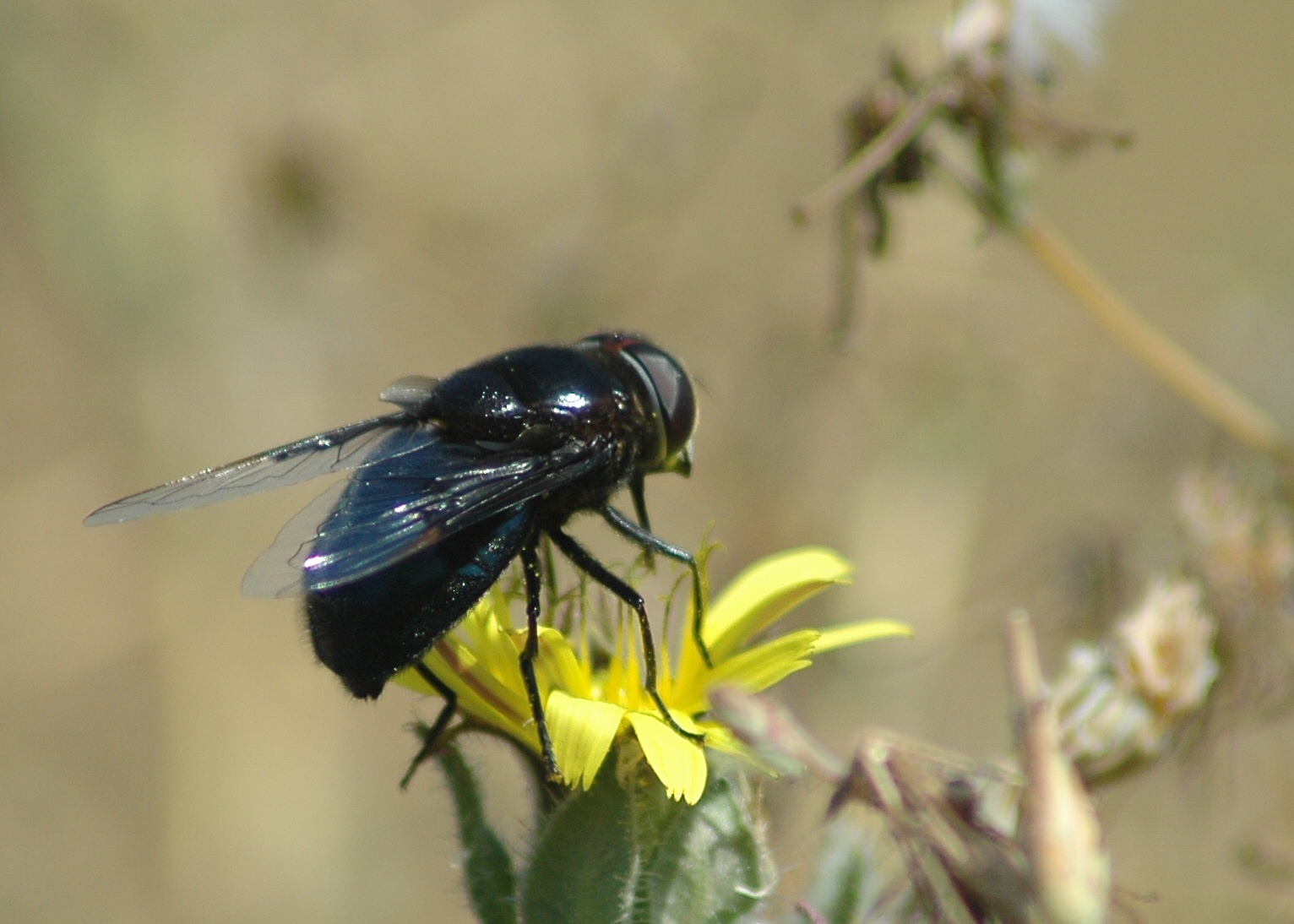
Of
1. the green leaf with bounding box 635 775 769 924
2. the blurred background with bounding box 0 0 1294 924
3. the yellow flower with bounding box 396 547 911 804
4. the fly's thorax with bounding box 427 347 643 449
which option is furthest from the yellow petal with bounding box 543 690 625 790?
the blurred background with bounding box 0 0 1294 924

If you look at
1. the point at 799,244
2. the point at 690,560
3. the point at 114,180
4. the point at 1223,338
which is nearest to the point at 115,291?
the point at 114,180

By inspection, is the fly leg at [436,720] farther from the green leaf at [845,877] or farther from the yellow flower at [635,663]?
the green leaf at [845,877]

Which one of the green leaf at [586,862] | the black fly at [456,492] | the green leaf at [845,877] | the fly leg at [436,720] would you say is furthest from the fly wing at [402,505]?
the green leaf at [845,877]

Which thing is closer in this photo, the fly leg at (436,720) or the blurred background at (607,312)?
the fly leg at (436,720)

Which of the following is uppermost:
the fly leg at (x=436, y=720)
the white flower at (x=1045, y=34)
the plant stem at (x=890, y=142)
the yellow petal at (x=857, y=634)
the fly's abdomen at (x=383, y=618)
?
the white flower at (x=1045, y=34)

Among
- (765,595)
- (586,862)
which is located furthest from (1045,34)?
(586,862)

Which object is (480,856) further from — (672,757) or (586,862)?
(672,757)

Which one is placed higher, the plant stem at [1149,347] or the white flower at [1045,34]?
the white flower at [1045,34]
